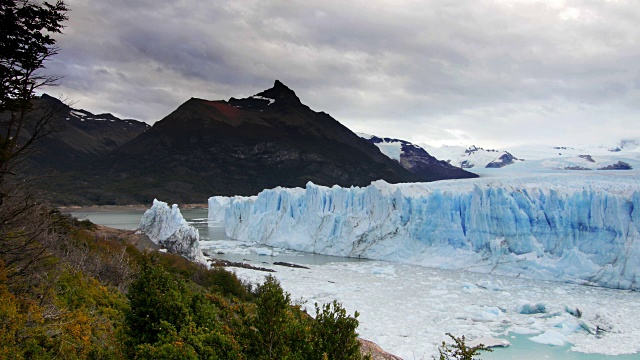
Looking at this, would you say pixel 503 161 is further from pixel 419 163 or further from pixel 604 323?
pixel 604 323

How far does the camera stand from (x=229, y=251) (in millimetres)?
28156

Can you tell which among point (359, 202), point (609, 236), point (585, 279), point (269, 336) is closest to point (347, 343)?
point (269, 336)

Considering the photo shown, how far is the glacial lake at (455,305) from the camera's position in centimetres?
1088

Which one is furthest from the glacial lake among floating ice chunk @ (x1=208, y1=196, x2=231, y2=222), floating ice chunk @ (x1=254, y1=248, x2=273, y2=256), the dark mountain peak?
the dark mountain peak

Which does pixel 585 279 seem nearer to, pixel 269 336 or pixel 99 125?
pixel 269 336

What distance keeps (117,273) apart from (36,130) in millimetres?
5056

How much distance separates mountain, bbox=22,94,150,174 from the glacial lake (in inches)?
1120

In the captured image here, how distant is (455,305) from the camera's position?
14.5 metres

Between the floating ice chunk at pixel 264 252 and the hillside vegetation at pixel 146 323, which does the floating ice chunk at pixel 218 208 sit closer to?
the floating ice chunk at pixel 264 252

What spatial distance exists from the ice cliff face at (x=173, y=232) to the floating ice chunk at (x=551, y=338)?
586 inches

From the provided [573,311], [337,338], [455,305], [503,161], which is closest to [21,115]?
[337,338]

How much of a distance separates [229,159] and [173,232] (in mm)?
81361

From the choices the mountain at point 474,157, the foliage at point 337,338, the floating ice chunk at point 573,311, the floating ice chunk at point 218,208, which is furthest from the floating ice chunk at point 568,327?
the mountain at point 474,157

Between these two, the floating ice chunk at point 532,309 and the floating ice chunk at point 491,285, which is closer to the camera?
the floating ice chunk at point 532,309
